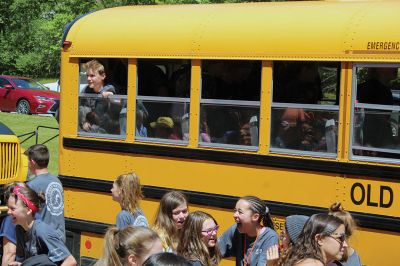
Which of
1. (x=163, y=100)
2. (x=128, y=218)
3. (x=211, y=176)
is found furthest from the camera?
(x=163, y=100)

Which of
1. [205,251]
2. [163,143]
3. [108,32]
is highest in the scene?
[108,32]

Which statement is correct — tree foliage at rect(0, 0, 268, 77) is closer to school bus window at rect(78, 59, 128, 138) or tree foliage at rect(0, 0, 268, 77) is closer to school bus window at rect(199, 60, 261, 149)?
school bus window at rect(78, 59, 128, 138)

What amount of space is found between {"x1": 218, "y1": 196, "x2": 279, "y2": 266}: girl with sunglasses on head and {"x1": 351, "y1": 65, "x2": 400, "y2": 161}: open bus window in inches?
47.8

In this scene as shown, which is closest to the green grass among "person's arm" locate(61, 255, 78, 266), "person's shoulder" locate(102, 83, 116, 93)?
"person's shoulder" locate(102, 83, 116, 93)

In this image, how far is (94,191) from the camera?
743 cm

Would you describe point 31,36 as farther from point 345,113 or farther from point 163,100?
point 345,113

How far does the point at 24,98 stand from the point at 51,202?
58.2ft

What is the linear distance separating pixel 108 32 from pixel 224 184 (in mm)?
1962

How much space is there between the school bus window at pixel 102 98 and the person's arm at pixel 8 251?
2.03 meters

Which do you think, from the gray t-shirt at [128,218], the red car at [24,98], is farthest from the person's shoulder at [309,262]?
the red car at [24,98]

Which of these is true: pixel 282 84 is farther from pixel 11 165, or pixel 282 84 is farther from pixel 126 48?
pixel 11 165

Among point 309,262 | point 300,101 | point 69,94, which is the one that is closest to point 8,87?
point 69,94

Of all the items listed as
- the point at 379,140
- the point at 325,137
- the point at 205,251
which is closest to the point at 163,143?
the point at 325,137

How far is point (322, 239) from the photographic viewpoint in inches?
→ 158
